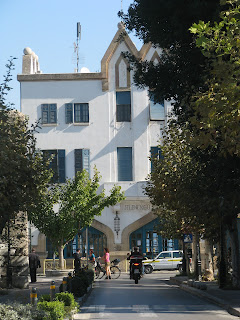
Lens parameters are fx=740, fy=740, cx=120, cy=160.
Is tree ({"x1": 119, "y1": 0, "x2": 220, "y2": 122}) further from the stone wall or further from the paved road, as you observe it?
the stone wall

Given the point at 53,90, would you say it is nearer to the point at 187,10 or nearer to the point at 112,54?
the point at 112,54

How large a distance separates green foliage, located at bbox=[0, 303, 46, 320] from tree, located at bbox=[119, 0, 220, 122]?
784 cm

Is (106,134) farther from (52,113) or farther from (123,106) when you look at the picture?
(52,113)

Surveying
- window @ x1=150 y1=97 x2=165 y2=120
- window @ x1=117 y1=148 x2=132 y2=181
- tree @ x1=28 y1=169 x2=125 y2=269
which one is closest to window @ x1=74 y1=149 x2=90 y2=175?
window @ x1=117 y1=148 x2=132 y2=181

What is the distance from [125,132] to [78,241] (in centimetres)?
826

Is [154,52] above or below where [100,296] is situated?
above

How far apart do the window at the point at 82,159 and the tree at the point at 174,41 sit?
1143 inches

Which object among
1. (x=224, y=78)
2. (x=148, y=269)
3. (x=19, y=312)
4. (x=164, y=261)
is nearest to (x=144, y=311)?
(x=19, y=312)

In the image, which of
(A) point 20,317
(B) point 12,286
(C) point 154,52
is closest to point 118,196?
(C) point 154,52

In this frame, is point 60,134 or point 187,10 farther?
point 60,134

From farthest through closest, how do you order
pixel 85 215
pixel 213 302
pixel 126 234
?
pixel 126 234, pixel 85 215, pixel 213 302

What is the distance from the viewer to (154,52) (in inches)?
2061

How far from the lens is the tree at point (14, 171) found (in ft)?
67.4

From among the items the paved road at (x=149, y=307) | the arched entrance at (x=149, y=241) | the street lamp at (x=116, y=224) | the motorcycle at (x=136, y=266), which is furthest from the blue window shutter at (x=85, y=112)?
the paved road at (x=149, y=307)
